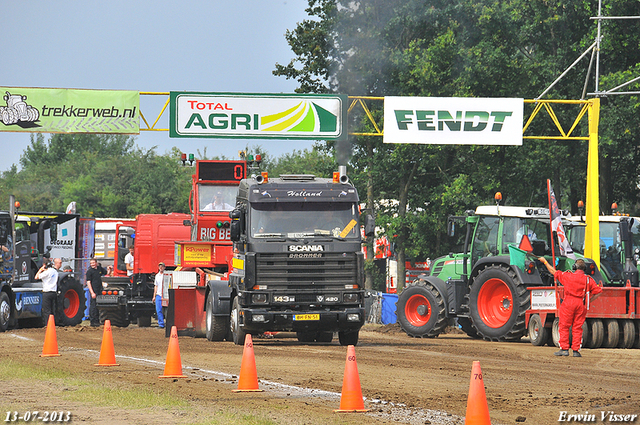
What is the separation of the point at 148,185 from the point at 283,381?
78410 millimetres

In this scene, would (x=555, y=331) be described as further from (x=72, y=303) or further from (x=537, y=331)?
(x=72, y=303)

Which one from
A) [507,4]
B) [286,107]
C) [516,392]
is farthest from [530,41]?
[516,392]

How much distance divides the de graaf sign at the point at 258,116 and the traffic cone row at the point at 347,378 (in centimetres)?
976

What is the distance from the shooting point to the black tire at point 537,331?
1961cm

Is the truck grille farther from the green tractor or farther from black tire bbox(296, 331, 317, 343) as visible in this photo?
the green tractor

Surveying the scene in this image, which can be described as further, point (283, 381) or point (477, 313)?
point (477, 313)

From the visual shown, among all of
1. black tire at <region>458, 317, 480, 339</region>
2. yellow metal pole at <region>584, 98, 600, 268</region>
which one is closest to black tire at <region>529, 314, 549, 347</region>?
yellow metal pole at <region>584, 98, 600, 268</region>

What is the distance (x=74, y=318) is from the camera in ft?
89.7

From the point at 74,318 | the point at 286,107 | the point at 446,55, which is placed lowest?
the point at 74,318

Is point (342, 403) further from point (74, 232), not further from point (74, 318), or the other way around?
point (74, 232)

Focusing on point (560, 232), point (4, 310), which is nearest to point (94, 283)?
point (4, 310)

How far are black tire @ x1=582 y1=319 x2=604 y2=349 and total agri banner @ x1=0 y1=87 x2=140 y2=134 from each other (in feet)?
42.7

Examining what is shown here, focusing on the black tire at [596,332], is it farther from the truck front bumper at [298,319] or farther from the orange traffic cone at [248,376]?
the orange traffic cone at [248,376]

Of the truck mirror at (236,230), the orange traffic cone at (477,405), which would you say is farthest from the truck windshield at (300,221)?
the orange traffic cone at (477,405)
